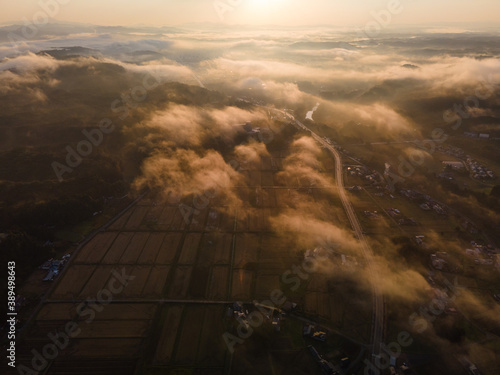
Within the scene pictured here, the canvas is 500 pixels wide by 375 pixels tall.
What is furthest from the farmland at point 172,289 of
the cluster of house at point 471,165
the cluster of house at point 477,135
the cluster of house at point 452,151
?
Answer: the cluster of house at point 477,135

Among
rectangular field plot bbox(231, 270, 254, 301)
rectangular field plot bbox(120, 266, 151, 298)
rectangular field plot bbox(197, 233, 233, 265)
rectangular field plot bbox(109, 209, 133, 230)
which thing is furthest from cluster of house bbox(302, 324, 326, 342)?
rectangular field plot bbox(109, 209, 133, 230)

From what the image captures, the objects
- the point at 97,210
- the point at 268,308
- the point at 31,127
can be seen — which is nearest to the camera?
the point at 268,308

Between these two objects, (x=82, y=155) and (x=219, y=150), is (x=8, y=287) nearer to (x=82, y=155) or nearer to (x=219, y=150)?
(x=82, y=155)

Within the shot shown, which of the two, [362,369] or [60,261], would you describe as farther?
[60,261]

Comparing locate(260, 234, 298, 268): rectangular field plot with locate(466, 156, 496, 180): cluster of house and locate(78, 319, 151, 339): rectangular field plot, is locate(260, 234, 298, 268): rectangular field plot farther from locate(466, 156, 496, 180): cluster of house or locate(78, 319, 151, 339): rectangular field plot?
locate(466, 156, 496, 180): cluster of house

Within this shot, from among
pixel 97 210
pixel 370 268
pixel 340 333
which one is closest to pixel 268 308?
pixel 340 333

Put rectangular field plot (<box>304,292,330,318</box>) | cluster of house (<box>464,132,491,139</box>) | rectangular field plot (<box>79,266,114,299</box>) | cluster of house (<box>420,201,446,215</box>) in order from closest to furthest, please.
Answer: rectangular field plot (<box>304,292,330,318</box>) → rectangular field plot (<box>79,266,114,299</box>) → cluster of house (<box>420,201,446,215</box>) → cluster of house (<box>464,132,491,139</box>)

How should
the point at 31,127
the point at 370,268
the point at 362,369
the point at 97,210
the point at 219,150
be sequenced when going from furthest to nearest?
1. the point at 31,127
2. the point at 219,150
3. the point at 97,210
4. the point at 370,268
5. the point at 362,369
